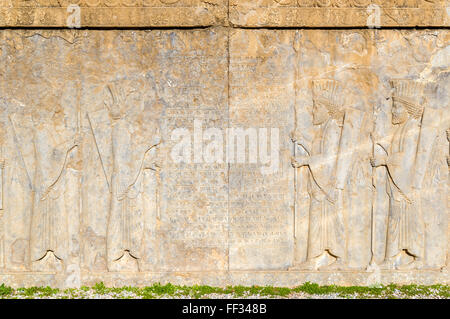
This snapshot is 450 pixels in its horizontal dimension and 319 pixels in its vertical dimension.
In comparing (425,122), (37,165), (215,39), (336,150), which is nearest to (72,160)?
(37,165)

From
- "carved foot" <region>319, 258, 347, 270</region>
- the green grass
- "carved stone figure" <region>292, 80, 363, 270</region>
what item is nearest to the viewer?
the green grass

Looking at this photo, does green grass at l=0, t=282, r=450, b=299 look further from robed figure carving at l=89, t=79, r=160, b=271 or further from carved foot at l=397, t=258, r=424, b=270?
robed figure carving at l=89, t=79, r=160, b=271

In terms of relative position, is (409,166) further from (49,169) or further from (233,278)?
(49,169)

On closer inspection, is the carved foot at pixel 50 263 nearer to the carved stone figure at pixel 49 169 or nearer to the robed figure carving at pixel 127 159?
the carved stone figure at pixel 49 169

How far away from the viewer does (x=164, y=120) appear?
711 centimetres

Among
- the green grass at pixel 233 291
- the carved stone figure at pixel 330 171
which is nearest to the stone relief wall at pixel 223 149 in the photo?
the carved stone figure at pixel 330 171

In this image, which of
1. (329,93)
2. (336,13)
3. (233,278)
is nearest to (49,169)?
(233,278)

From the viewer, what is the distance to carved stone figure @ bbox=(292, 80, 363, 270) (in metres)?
7.16

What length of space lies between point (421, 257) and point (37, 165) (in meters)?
5.51

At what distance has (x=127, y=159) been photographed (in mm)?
7125

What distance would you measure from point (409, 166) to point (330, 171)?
1.10 metres

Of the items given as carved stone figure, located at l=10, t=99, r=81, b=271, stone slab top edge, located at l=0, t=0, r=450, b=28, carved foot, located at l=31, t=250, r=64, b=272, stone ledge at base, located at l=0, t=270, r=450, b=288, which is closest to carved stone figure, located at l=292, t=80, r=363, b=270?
stone ledge at base, located at l=0, t=270, r=450, b=288

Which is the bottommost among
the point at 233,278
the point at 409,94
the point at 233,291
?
the point at 233,291

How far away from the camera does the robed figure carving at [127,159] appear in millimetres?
7094
